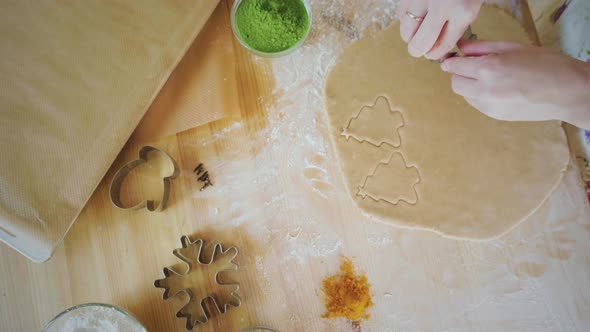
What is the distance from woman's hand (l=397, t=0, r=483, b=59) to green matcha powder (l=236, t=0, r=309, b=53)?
296 millimetres

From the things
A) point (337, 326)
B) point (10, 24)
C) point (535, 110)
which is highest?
point (535, 110)

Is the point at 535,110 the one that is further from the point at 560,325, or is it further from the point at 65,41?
the point at 65,41

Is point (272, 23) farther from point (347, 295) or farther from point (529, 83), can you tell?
point (347, 295)

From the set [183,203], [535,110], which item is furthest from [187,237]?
[535,110]

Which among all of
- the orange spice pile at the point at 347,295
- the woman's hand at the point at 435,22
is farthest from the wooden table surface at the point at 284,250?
the woman's hand at the point at 435,22

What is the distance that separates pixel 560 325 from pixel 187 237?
101 cm

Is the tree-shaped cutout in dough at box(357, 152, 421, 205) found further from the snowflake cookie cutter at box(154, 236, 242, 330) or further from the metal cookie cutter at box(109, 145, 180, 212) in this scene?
the metal cookie cutter at box(109, 145, 180, 212)

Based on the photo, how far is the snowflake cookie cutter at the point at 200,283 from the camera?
107 cm

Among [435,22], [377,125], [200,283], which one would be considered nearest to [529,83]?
[435,22]

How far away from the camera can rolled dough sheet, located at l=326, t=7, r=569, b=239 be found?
1.06 metres

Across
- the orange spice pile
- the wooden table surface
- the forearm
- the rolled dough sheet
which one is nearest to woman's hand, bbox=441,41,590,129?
the forearm

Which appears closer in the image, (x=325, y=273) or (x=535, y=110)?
(x=535, y=110)

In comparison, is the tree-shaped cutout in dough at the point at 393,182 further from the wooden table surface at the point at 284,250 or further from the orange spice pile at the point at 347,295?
the orange spice pile at the point at 347,295

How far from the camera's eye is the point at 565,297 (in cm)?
108
